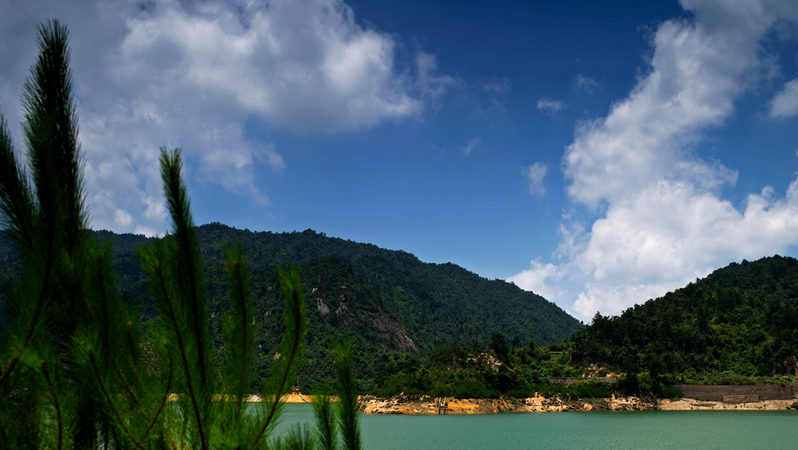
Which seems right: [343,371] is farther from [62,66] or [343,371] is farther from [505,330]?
[505,330]

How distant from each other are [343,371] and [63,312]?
5.38 feet

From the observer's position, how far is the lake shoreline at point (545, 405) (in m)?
45.0

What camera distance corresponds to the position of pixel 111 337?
2803 millimetres

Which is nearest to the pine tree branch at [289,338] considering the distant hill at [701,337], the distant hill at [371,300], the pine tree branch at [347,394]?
the pine tree branch at [347,394]

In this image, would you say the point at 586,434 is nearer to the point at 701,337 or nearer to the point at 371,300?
the point at 701,337

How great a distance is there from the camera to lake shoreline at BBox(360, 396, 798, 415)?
4500 centimetres

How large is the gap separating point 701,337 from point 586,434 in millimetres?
36984

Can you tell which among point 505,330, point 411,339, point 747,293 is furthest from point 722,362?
point 505,330

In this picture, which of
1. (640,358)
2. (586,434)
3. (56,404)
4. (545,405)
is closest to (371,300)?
(545,405)

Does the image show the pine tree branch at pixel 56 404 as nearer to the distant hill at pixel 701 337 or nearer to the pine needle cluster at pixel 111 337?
the pine needle cluster at pixel 111 337

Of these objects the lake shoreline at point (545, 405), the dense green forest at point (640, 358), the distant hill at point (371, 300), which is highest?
the distant hill at point (371, 300)

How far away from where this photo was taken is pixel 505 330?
127m

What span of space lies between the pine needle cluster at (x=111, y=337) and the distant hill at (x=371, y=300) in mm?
57387

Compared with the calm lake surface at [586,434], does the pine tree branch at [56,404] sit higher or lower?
higher
